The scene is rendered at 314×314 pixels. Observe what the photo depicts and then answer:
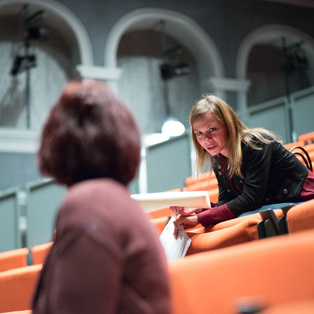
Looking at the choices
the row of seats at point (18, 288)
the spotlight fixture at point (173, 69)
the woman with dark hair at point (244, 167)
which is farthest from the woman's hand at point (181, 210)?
the spotlight fixture at point (173, 69)

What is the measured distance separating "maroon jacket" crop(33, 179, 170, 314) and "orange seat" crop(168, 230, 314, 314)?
6cm

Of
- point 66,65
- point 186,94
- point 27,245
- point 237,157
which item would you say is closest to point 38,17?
point 66,65

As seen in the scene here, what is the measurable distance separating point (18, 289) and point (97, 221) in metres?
0.97

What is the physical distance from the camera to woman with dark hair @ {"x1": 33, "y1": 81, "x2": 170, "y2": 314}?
46 centimetres

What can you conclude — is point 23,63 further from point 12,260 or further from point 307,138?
point 12,260

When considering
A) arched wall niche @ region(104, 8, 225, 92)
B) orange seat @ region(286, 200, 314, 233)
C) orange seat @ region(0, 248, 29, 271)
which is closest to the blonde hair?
orange seat @ region(286, 200, 314, 233)

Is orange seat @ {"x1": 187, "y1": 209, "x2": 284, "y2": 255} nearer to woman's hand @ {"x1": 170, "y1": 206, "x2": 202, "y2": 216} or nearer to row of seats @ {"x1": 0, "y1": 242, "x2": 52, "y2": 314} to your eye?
woman's hand @ {"x1": 170, "y1": 206, "x2": 202, "y2": 216}

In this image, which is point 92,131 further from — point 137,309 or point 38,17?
point 38,17

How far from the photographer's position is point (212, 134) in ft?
4.17

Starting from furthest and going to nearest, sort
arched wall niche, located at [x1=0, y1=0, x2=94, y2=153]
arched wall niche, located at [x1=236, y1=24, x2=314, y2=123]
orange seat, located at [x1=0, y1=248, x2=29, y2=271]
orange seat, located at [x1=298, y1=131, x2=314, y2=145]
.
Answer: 1. arched wall niche, located at [x1=236, y1=24, x2=314, y2=123]
2. arched wall niche, located at [x1=0, y1=0, x2=94, y2=153]
3. orange seat, located at [x1=298, y1=131, x2=314, y2=145]
4. orange seat, located at [x1=0, y1=248, x2=29, y2=271]

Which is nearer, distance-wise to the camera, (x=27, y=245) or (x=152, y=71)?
(x=27, y=245)

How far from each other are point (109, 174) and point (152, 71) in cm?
538

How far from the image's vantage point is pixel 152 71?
19.1 ft

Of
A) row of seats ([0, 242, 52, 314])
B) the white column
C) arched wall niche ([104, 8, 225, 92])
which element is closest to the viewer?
row of seats ([0, 242, 52, 314])
